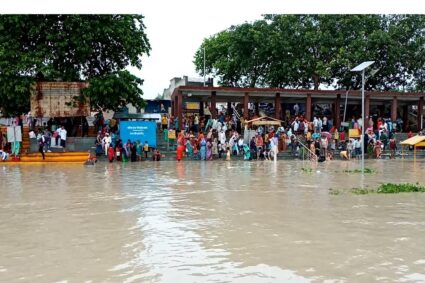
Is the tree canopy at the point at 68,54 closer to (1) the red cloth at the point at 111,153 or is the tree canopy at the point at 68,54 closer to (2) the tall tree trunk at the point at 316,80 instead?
(1) the red cloth at the point at 111,153

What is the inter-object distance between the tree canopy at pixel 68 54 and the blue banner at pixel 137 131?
61.5 inches

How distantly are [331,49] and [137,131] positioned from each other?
16524 mm

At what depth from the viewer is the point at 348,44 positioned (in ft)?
114

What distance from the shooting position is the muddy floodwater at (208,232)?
19.3 feet

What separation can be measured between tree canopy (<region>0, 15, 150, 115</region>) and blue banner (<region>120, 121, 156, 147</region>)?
1.56m

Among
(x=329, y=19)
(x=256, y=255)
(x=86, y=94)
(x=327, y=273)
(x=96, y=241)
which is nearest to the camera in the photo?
(x=327, y=273)

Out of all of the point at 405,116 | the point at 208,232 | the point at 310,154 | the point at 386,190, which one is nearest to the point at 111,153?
the point at 310,154

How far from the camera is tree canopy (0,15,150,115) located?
23.2 metres

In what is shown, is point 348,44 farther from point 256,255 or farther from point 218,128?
point 256,255

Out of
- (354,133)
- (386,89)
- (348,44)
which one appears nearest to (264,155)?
(354,133)

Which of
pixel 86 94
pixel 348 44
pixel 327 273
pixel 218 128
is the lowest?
pixel 327 273

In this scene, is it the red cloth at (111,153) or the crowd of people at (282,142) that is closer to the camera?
the red cloth at (111,153)

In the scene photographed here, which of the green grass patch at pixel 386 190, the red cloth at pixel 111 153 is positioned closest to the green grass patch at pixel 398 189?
the green grass patch at pixel 386 190

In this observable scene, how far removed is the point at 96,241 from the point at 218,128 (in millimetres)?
19911
